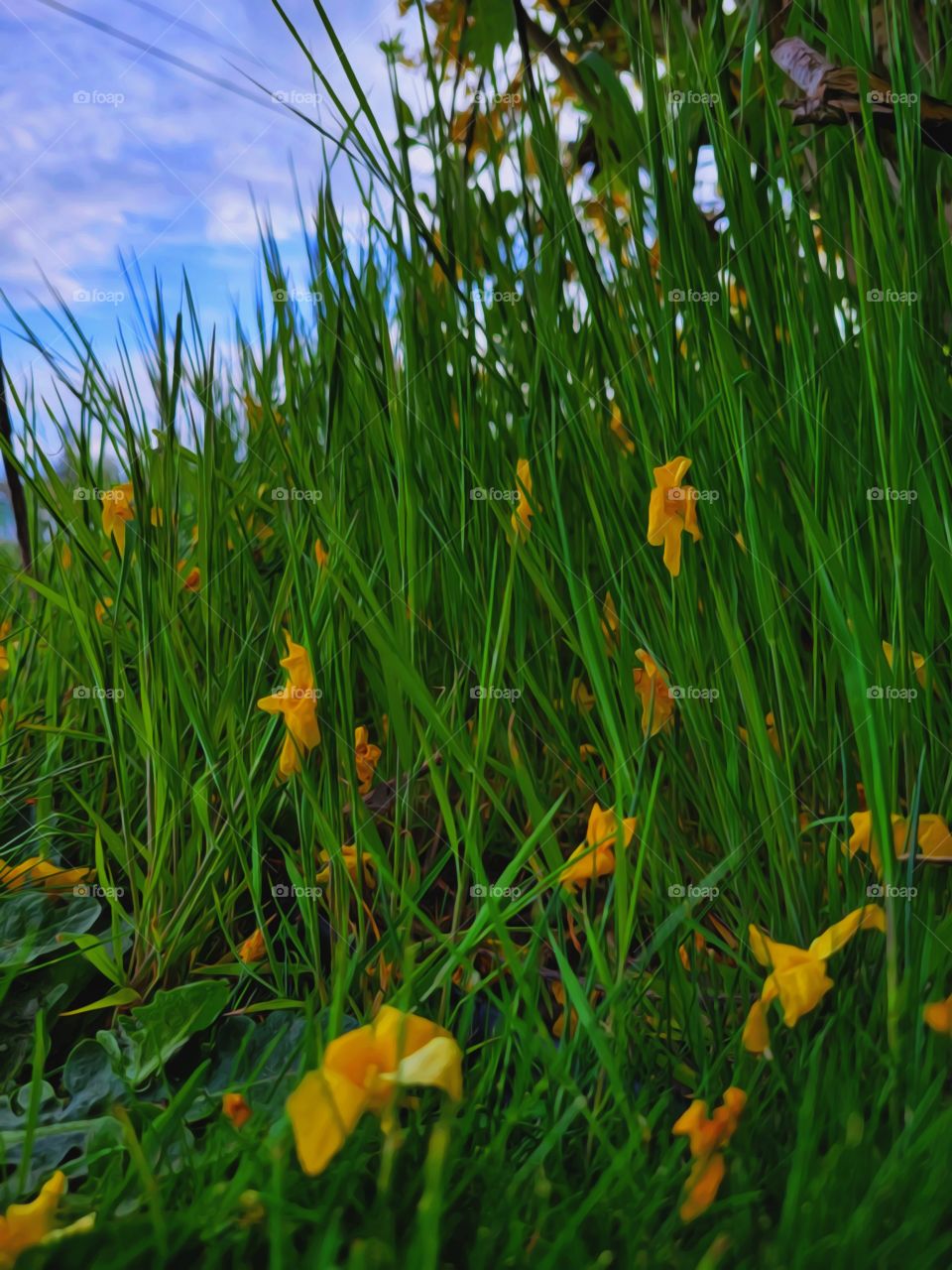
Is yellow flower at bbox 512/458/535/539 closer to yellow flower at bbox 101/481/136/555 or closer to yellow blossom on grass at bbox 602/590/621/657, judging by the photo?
yellow blossom on grass at bbox 602/590/621/657

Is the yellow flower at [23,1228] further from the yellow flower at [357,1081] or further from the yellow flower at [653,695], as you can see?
the yellow flower at [653,695]

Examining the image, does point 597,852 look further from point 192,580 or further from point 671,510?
point 192,580

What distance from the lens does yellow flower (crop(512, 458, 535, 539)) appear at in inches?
39.5

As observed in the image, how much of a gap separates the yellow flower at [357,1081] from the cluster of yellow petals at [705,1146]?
0.65 feet

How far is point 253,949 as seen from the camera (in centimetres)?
104

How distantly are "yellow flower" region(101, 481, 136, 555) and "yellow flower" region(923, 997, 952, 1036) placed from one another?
38.3 inches

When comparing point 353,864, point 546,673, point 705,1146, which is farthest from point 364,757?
point 705,1146

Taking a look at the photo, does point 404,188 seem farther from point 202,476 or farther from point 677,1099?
point 677,1099

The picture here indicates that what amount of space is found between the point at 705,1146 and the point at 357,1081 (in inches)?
10.7

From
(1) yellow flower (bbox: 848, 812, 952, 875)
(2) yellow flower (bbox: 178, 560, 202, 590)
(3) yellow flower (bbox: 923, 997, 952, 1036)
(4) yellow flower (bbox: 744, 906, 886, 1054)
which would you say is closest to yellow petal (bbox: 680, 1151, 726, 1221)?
(4) yellow flower (bbox: 744, 906, 886, 1054)

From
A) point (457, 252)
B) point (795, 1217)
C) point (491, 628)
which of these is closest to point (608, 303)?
point (457, 252)

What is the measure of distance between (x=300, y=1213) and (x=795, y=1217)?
33 centimetres

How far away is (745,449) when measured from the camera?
0.91 meters

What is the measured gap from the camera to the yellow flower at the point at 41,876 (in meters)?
1.17
